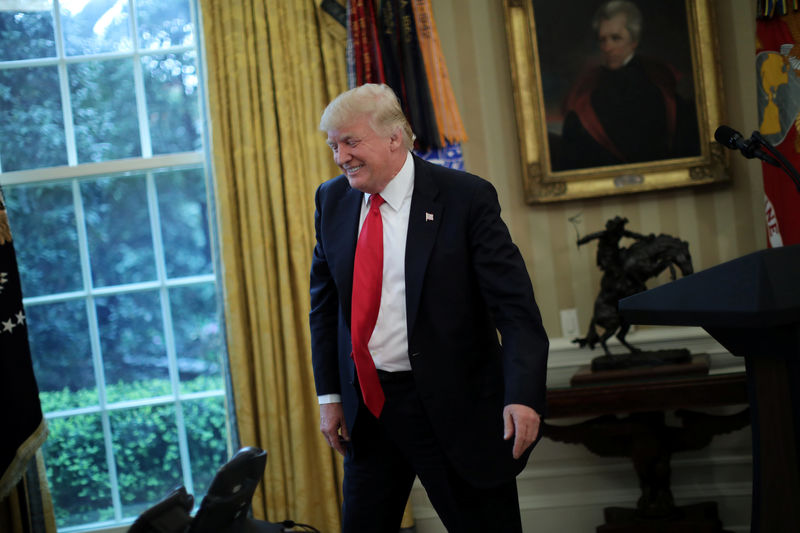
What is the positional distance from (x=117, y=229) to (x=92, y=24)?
0.90 meters

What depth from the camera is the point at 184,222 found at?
351 cm

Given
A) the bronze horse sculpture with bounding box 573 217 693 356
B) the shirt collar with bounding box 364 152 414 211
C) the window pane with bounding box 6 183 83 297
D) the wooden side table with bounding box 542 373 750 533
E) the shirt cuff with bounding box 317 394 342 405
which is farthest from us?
the window pane with bounding box 6 183 83 297

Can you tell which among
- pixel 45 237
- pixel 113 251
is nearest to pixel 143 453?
pixel 113 251

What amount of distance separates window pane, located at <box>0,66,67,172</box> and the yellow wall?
1715 mm

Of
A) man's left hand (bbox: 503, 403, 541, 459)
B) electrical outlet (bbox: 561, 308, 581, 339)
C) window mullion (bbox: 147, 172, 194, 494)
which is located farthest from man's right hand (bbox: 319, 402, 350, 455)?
window mullion (bbox: 147, 172, 194, 494)

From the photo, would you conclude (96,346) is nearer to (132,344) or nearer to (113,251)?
(132,344)

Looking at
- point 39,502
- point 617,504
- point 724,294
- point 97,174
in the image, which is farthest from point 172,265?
point 724,294

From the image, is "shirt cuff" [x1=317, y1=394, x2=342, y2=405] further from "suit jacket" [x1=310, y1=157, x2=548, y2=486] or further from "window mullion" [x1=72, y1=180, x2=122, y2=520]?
"window mullion" [x1=72, y1=180, x2=122, y2=520]

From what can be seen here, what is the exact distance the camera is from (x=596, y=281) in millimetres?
3248

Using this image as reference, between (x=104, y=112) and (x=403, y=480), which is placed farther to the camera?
(x=104, y=112)

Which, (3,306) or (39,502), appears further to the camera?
(39,502)

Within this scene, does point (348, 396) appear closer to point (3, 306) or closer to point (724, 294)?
point (724, 294)

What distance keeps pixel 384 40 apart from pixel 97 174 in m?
1.37

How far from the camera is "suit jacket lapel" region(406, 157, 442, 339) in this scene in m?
1.68
